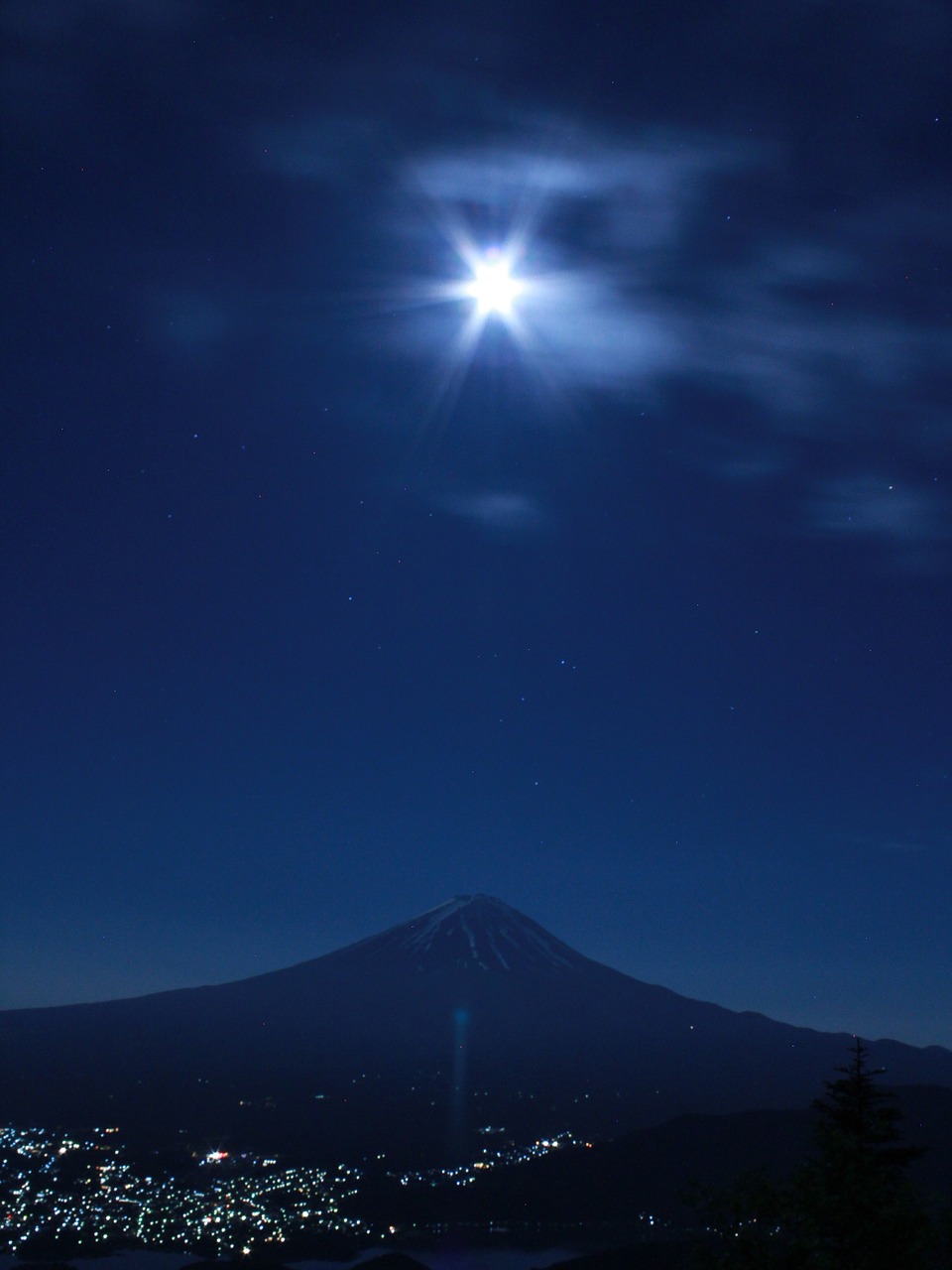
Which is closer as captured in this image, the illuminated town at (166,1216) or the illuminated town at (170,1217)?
the illuminated town at (170,1217)

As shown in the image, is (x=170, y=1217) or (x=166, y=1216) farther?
(x=166, y=1216)

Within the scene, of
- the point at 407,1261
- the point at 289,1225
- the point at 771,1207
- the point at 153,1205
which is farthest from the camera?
the point at 153,1205

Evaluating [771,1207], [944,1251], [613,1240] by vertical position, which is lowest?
[613,1240]

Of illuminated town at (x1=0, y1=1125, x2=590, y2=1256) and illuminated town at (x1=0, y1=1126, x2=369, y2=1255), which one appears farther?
illuminated town at (x1=0, y1=1126, x2=369, y2=1255)

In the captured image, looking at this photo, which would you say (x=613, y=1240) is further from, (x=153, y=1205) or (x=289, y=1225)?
(x=153, y=1205)

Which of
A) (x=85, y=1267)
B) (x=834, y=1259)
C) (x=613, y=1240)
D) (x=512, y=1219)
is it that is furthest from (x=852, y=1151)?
(x=512, y=1219)

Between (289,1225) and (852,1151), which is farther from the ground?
(852,1151)

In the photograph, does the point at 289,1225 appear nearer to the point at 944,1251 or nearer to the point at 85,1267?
the point at 85,1267

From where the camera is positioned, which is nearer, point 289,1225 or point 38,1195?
point 289,1225

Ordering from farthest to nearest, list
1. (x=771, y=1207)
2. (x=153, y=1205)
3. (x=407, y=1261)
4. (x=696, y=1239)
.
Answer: (x=153, y=1205), (x=407, y=1261), (x=696, y=1239), (x=771, y=1207)
